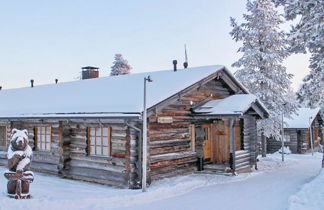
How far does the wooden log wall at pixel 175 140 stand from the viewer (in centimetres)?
1323

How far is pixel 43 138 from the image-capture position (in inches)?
642

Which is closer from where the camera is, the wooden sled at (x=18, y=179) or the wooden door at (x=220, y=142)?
the wooden sled at (x=18, y=179)

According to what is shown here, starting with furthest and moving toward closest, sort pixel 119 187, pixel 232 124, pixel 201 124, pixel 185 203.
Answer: pixel 201 124, pixel 232 124, pixel 119 187, pixel 185 203

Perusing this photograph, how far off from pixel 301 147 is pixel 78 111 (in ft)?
71.8

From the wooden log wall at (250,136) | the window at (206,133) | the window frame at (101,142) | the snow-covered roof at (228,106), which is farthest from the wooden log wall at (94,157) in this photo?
the wooden log wall at (250,136)

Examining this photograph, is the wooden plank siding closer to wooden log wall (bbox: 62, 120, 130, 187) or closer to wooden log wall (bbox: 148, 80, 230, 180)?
wooden log wall (bbox: 148, 80, 230, 180)

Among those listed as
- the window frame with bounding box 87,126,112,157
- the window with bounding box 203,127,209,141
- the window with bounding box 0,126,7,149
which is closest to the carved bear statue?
the window frame with bounding box 87,126,112,157

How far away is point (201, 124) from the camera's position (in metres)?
16.0

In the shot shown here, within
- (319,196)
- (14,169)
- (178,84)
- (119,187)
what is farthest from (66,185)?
(319,196)

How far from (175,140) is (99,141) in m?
3.22

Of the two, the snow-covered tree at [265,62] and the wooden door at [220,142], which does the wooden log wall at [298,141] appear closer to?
the snow-covered tree at [265,62]

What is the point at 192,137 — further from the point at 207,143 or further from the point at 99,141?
the point at 99,141

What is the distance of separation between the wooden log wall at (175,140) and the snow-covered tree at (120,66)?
31.7 meters

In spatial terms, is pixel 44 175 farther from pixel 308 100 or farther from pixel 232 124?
pixel 308 100
